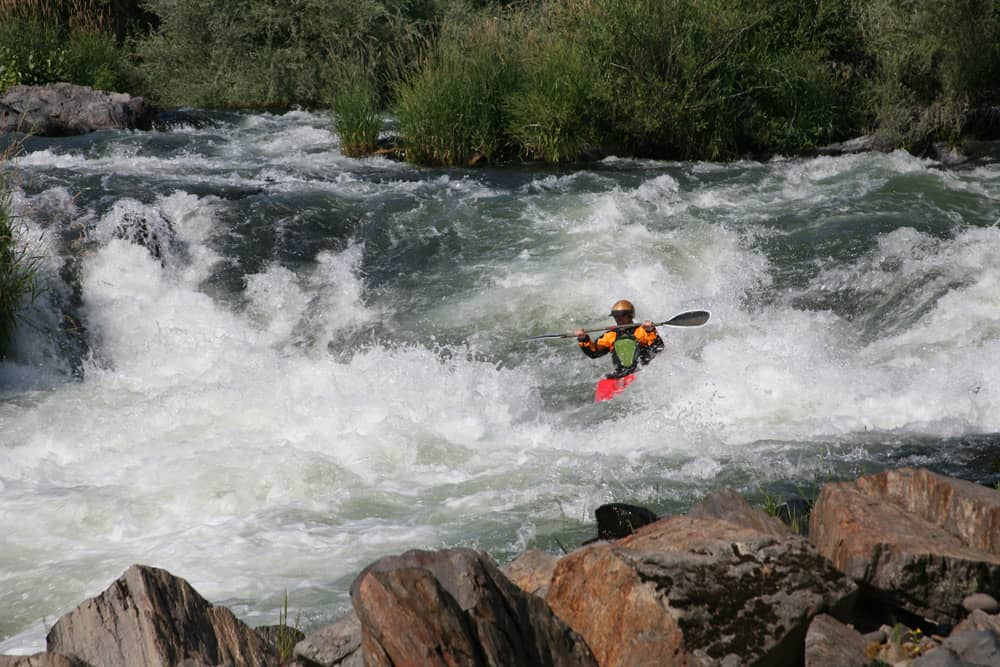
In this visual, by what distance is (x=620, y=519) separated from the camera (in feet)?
13.7

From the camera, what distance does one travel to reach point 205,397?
6668 millimetres

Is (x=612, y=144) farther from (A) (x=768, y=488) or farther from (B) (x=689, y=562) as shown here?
(B) (x=689, y=562)

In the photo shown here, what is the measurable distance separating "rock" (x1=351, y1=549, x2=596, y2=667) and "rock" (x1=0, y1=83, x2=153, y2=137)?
1088 centimetres

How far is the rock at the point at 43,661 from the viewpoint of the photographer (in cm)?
269

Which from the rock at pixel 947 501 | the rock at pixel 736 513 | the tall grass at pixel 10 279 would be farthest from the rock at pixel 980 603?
the tall grass at pixel 10 279

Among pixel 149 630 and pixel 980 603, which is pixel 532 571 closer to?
pixel 149 630

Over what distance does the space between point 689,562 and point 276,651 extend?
1290 millimetres

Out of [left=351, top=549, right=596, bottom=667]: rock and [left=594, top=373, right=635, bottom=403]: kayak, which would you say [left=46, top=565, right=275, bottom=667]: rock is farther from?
[left=594, top=373, right=635, bottom=403]: kayak

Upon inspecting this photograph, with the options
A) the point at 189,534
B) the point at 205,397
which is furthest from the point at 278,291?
the point at 189,534

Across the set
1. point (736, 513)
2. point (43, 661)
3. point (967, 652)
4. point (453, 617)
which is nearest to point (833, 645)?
point (967, 652)

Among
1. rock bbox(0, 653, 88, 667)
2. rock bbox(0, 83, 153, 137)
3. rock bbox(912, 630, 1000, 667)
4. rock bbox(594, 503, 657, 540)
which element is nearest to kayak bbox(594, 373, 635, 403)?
rock bbox(594, 503, 657, 540)

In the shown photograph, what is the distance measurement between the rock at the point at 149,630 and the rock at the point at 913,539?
1.85 m

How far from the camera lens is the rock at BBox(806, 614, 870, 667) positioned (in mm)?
2924

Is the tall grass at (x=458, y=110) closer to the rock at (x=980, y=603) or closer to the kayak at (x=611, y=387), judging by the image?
the kayak at (x=611, y=387)
